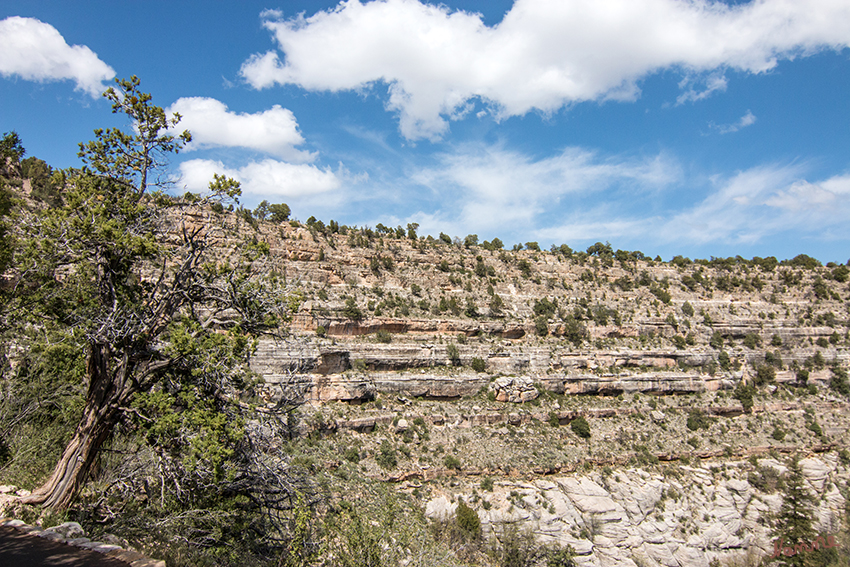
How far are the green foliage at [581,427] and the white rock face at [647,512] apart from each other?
13.5 feet

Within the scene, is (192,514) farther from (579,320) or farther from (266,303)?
(579,320)

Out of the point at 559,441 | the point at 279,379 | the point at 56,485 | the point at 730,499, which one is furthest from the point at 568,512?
the point at 56,485

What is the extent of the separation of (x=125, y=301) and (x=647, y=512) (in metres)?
37.7

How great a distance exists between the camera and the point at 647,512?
32.2 m

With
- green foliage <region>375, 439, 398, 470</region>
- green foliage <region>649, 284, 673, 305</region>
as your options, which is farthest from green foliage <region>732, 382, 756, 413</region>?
green foliage <region>375, 439, 398, 470</region>

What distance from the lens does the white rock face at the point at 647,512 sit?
1120 inches

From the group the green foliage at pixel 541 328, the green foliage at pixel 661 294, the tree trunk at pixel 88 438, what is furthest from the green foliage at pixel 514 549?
the green foliage at pixel 661 294

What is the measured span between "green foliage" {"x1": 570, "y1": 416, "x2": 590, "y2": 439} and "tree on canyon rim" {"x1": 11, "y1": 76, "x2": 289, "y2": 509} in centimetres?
3427

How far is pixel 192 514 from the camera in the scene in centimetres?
944

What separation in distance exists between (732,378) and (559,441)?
27057 mm

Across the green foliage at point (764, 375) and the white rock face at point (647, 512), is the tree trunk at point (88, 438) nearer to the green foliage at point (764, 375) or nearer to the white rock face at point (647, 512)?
the white rock face at point (647, 512)

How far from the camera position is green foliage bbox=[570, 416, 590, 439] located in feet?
122

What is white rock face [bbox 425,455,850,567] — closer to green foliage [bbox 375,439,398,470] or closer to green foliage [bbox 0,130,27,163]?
green foliage [bbox 375,439,398,470]

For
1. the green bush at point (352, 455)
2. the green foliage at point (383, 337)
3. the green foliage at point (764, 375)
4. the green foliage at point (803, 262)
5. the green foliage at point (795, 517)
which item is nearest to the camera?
the green bush at point (352, 455)
